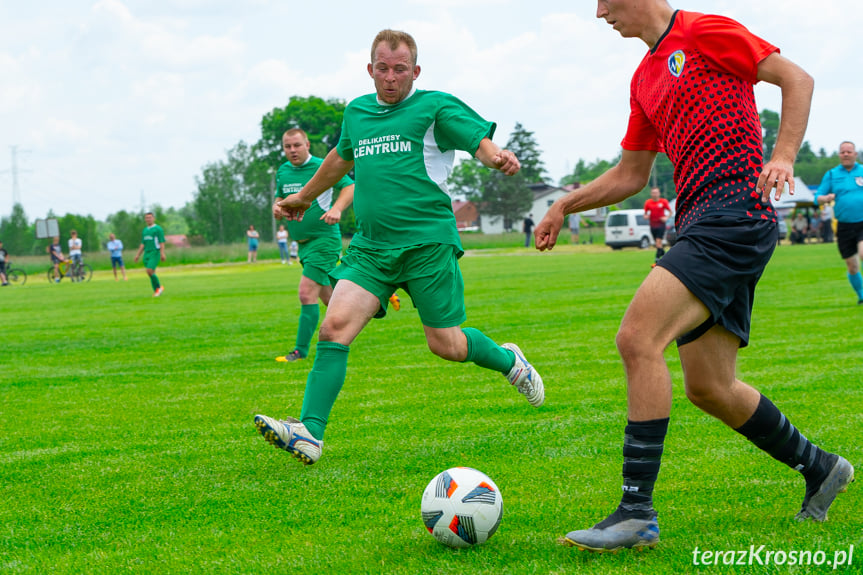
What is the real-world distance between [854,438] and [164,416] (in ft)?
15.5

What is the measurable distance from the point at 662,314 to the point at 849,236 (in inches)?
400

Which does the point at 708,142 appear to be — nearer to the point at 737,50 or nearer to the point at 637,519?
the point at 737,50

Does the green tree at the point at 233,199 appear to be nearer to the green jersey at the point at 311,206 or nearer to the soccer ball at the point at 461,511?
the green jersey at the point at 311,206

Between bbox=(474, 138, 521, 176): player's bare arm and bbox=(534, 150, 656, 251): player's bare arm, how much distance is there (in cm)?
51

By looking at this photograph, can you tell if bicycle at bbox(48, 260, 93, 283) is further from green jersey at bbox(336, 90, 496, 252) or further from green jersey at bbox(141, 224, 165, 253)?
green jersey at bbox(336, 90, 496, 252)

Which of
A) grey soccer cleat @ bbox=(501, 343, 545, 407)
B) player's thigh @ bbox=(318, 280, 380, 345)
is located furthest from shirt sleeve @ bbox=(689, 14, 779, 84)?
grey soccer cleat @ bbox=(501, 343, 545, 407)

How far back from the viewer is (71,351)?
11031 millimetres

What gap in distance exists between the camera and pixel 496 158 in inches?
183

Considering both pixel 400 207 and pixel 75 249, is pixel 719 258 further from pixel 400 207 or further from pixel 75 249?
pixel 75 249

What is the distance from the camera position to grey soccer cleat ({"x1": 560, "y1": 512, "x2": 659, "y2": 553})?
3.27 metres

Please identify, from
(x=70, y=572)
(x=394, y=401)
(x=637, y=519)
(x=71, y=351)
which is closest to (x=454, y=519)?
(x=637, y=519)

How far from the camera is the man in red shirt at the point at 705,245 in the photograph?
3293 millimetres

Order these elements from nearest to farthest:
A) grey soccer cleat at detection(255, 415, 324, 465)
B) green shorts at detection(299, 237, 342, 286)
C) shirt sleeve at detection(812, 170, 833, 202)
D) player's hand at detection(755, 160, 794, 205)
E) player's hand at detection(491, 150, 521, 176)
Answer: player's hand at detection(755, 160, 794, 205)
grey soccer cleat at detection(255, 415, 324, 465)
player's hand at detection(491, 150, 521, 176)
green shorts at detection(299, 237, 342, 286)
shirt sleeve at detection(812, 170, 833, 202)

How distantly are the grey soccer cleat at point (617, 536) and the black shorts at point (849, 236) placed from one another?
33.0 ft
